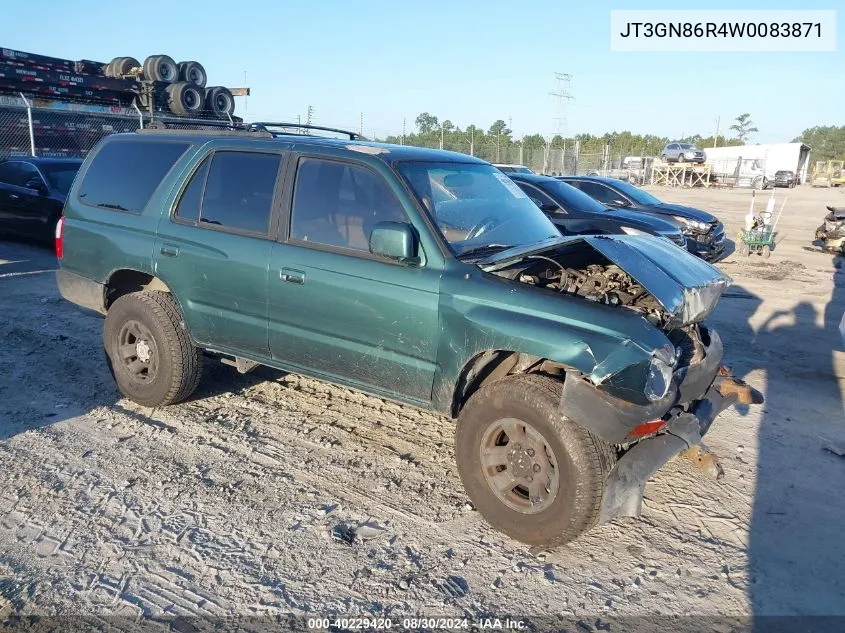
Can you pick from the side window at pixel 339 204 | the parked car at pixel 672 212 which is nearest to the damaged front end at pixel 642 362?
the side window at pixel 339 204

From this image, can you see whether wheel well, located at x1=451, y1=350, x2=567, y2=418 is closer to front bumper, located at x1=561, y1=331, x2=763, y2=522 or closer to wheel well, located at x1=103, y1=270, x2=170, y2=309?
front bumper, located at x1=561, y1=331, x2=763, y2=522

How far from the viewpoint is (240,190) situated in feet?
14.7

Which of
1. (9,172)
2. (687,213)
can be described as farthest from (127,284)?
(687,213)

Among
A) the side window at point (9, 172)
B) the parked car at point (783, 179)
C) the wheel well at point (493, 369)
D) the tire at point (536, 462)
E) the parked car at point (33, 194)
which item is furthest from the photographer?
the parked car at point (783, 179)

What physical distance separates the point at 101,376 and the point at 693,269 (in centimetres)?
461

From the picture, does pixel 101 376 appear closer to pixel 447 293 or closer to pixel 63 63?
pixel 447 293

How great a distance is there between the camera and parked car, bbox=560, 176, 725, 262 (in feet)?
40.4

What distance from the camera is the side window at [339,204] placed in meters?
3.96

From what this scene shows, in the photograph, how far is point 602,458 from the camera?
125 inches

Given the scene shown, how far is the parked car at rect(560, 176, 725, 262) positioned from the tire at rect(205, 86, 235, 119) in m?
11.1

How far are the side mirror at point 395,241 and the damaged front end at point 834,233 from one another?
13.9 metres

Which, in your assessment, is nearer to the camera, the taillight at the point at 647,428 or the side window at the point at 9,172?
the taillight at the point at 647,428

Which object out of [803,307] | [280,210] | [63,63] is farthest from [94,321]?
[63,63]

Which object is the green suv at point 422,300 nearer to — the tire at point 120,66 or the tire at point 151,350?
the tire at point 151,350
